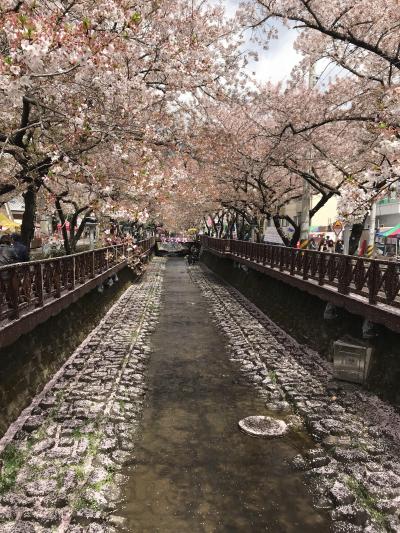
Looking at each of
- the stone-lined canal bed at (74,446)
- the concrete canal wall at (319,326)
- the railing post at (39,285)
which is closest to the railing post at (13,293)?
the railing post at (39,285)

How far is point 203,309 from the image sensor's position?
19875mm

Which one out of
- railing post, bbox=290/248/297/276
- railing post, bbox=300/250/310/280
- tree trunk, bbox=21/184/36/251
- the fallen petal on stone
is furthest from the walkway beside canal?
tree trunk, bbox=21/184/36/251

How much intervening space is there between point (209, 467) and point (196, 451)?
0.53 m

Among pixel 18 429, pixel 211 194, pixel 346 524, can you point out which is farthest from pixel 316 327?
pixel 211 194

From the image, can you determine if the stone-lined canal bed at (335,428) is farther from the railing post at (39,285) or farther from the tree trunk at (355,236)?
the tree trunk at (355,236)

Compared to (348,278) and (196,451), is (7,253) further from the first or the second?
(348,278)

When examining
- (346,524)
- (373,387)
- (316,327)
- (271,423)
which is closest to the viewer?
(346,524)

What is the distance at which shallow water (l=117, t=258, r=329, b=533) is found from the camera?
205 inches

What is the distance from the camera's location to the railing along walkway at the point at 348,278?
331 inches

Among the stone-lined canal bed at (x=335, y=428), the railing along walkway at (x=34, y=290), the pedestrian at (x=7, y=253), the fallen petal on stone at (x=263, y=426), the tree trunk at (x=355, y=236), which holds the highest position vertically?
the tree trunk at (x=355, y=236)

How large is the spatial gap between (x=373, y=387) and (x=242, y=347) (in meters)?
4.73

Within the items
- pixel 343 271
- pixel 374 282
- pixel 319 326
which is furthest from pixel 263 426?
pixel 319 326

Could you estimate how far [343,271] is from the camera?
10.8m

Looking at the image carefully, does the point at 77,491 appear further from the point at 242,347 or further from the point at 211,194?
the point at 211,194
